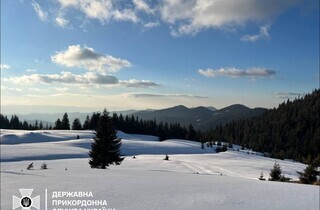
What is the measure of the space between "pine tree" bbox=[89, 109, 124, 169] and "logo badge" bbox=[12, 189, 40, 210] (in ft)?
77.0

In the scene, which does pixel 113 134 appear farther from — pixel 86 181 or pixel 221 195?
pixel 221 195

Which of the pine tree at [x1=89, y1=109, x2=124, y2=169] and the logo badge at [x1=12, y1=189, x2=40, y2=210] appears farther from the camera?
the pine tree at [x1=89, y1=109, x2=124, y2=169]

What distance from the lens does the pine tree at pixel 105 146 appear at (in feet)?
101

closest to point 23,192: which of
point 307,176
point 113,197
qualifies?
point 113,197

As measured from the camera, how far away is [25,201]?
6.54m

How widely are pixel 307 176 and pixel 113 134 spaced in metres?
20.1

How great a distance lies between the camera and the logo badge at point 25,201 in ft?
20.6

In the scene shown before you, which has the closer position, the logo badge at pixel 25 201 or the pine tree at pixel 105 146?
the logo badge at pixel 25 201

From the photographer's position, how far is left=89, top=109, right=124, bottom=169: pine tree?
30.8m

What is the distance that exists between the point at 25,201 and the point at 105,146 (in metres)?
25.1

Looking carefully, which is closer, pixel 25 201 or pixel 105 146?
pixel 25 201

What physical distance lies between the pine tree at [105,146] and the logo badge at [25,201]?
77.0 ft

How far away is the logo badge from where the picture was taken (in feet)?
20.6

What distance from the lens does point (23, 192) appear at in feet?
23.5
